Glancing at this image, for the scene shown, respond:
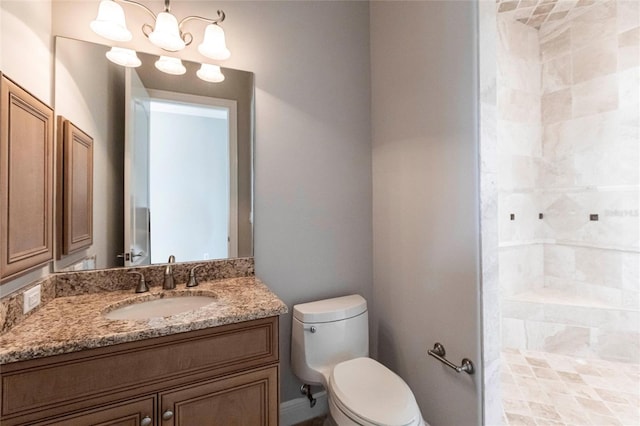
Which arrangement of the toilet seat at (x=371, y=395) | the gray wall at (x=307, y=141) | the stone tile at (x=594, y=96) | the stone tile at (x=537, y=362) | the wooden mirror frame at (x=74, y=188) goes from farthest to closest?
1. the stone tile at (x=594, y=96)
2. the stone tile at (x=537, y=362)
3. the gray wall at (x=307, y=141)
4. the wooden mirror frame at (x=74, y=188)
5. the toilet seat at (x=371, y=395)

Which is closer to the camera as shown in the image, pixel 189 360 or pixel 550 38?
pixel 189 360

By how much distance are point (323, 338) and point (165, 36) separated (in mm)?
1639

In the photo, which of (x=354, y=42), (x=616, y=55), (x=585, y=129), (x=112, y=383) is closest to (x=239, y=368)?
(x=112, y=383)

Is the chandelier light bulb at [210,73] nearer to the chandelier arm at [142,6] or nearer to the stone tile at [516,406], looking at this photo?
the chandelier arm at [142,6]

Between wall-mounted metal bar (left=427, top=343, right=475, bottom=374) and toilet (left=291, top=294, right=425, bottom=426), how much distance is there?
0.20 m

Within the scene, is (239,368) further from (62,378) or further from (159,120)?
(159,120)

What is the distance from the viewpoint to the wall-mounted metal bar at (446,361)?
1263mm

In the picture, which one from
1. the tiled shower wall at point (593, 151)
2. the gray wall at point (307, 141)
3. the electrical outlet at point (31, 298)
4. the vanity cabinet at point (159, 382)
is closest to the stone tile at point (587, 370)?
the tiled shower wall at point (593, 151)

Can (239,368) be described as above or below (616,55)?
below

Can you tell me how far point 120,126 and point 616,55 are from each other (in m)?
3.74

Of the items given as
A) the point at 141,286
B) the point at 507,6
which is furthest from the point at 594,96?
the point at 141,286

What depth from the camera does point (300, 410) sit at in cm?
175

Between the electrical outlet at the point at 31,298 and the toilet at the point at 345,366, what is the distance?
1.07 metres

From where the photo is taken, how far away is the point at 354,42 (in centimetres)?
→ 193
